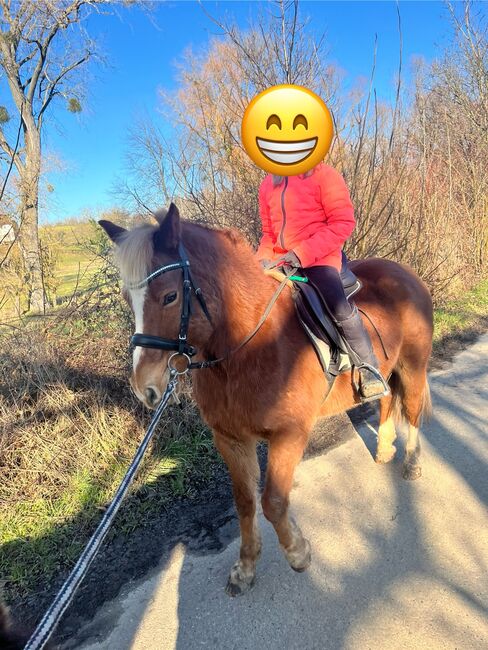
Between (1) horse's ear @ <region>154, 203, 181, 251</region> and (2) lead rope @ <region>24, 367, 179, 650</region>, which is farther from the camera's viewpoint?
(1) horse's ear @ <region>154, 203, 181, 251</region>

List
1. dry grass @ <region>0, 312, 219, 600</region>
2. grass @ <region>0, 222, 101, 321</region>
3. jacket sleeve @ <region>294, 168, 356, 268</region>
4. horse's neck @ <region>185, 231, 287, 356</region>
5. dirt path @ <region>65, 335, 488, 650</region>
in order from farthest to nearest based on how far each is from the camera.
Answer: grass @ <region>0, 222, 101, 321</region> < dry grass @ <region>0, 312, 219, 600</region> < jacket sleeve @ <region>294, 168, 356, 268</region> < dirt path @ <region>65, 335, 488, 650</region> < horse's neck @ <region>185, 231, 287, 356</region>

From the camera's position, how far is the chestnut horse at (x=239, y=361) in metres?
1.72

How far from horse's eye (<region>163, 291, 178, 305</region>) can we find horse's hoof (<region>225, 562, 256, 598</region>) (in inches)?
A: 71.0

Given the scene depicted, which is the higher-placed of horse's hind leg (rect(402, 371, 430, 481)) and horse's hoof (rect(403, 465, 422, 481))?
horse's hind leg (rect(402, 371, 430, 481))

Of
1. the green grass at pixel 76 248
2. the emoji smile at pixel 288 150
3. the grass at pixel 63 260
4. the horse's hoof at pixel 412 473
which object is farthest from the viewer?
the green grass at pixel 76 248

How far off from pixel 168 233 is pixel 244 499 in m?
1.72

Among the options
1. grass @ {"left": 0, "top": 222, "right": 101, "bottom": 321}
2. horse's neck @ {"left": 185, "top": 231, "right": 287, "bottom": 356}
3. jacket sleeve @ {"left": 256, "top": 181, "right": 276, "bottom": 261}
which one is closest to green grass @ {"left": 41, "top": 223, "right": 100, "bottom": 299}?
grass @ {"left": 0, "top": 222, "right": 101, "bottom": 321}

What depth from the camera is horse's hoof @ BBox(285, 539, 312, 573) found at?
2.40m

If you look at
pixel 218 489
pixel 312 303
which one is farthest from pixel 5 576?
pixel 312 303

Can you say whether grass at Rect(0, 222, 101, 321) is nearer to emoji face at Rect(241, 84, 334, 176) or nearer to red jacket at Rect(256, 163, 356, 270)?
emoji face at Rect(241, 84, 334, 176)

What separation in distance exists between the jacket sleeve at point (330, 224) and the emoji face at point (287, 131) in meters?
0.23

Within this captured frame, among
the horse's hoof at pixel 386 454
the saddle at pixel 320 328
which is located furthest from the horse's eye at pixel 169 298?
the horse's hoof at pixel 386 454

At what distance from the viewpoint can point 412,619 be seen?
209 centimetres

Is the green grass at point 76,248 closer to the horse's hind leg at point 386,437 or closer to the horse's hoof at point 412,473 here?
the horse's hind leg at point 386,437
